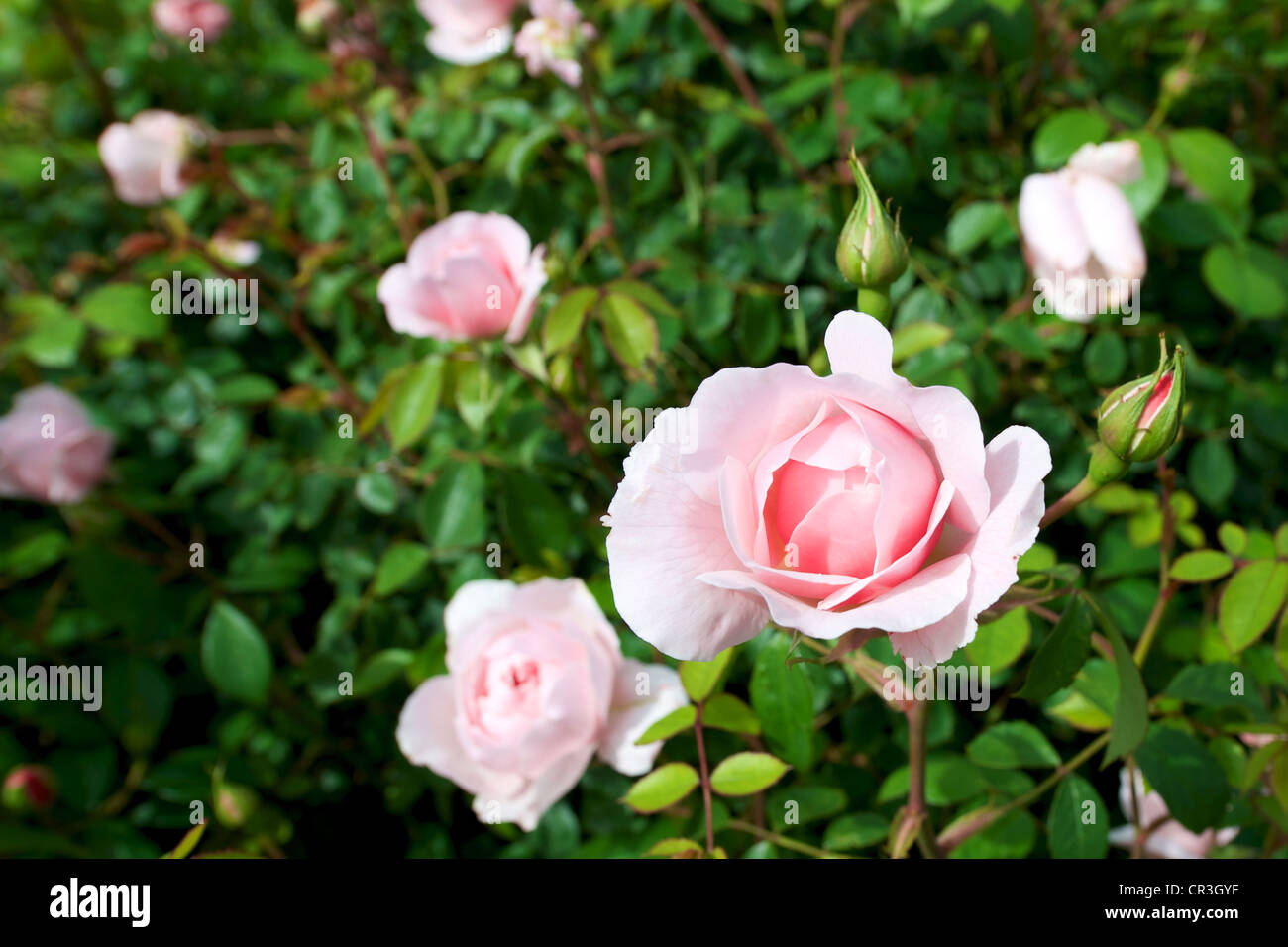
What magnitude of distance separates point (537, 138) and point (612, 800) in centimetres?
73

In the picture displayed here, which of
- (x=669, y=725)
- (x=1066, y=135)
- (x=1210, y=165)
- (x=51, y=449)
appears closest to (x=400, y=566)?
(x=669, y=725)

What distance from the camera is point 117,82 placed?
1.67 m

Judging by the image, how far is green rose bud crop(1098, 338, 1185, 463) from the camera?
453 millimetres


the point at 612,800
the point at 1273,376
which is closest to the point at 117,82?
the point at 612,800

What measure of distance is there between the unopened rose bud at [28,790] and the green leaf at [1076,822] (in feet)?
3.53

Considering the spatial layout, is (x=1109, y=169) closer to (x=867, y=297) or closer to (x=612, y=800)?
(x=867, y=297)

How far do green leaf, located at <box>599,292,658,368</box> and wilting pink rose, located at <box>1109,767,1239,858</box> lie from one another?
575 millimetres

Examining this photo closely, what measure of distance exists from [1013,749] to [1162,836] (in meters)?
0.24

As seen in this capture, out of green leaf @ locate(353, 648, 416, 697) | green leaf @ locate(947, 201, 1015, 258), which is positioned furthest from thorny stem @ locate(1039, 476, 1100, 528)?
green leaf @ locate(353, 648, 416, 697)

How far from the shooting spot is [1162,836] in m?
0.81

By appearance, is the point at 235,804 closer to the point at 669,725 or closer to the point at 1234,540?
the point at 669,725

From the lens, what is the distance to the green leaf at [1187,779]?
0.63m

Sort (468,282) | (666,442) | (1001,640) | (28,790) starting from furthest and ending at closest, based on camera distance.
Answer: (28,790) → (468,282) → (1001,640) → (666,442)
